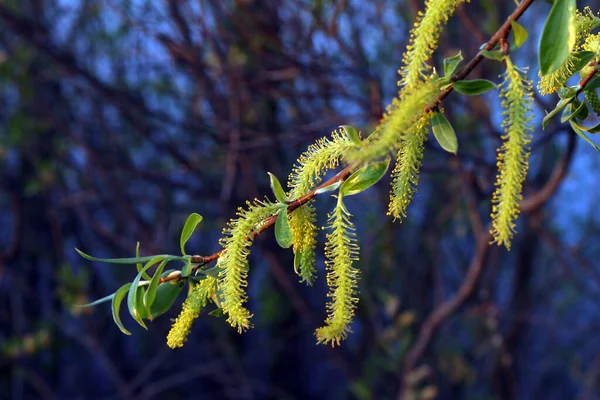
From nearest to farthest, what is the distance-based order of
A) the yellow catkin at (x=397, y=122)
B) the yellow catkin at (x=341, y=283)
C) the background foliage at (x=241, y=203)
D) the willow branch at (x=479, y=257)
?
the yellow catkin at (x=397, y=122)
the yellow catkin at (x=341, y=283)
the willow branch at (x=479, y=257)
the background foliage at (x=241, y=203)

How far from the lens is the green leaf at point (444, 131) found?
625 mm

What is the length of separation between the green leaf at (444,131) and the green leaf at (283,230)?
6.4 inches

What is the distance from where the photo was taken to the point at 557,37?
56 cm

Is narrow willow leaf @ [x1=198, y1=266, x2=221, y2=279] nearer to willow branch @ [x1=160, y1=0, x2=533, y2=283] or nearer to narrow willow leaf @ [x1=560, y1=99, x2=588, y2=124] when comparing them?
willow branch @ [x1=160, y1=0, x2=533, y2=283]

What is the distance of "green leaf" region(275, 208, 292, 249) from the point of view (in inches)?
25.3

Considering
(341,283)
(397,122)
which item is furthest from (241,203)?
(397,122)

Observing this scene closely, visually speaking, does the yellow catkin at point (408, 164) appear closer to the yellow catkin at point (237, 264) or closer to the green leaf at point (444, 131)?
the green leaf at point (444, 131)

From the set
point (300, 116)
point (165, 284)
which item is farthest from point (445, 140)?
point (300, 116)

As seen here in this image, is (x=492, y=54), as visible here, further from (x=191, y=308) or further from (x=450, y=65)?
(x=191, y=308)

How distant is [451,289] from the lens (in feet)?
10.9

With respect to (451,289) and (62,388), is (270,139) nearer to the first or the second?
(451,289)

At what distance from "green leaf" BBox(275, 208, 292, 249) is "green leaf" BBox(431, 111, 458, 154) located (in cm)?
16

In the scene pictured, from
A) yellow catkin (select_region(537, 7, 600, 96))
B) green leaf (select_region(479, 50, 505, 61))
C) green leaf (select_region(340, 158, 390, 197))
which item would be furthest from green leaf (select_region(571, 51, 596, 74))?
green leaf (select_region(340, 158, 390, 197))

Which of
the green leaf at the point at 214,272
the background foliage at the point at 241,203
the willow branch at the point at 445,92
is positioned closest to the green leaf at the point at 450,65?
the willow branch at the point at 445,92
